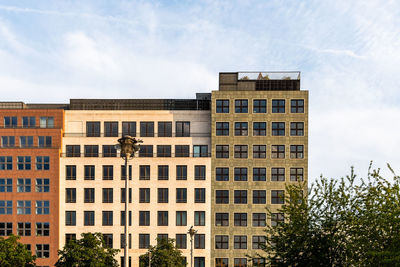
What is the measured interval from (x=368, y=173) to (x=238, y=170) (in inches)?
1185

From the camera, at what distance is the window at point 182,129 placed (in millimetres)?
63625

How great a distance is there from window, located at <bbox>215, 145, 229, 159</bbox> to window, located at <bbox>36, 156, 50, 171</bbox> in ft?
83.7

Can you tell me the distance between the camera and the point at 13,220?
5991 centimetres

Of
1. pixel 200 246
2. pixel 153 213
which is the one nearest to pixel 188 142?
pixel 153 213

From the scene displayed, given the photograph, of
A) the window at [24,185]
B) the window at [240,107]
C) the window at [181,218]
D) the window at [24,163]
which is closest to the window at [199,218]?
the window at [181,218]

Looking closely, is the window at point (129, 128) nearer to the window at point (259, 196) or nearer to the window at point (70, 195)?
the window at point (70, 195)

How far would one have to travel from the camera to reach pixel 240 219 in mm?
60375

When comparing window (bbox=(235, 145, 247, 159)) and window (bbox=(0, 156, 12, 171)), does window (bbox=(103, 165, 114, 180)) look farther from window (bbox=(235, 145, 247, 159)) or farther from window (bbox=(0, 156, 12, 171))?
window (bbox=(235, 145, 247, 159))

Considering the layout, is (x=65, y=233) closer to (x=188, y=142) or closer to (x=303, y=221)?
(x=188, y=142)

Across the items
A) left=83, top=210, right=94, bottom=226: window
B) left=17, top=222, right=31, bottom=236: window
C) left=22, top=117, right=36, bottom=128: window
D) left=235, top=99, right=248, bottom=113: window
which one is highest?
left=235, top=99, right=248, bottom=113: window

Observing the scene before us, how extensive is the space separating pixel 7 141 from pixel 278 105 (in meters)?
41.8

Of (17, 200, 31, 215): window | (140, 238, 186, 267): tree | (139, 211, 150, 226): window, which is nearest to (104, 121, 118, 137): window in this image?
(139, 211, 150, 226): window

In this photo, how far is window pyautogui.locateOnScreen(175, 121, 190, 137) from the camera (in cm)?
6362

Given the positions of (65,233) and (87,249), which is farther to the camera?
(65,233)
